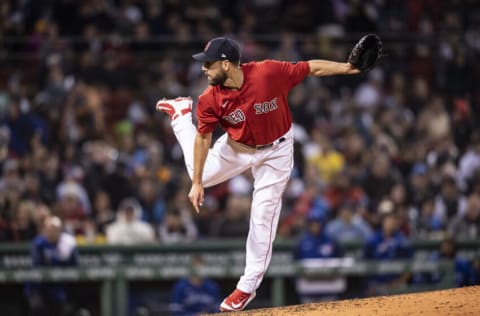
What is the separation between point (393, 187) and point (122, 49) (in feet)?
14.2

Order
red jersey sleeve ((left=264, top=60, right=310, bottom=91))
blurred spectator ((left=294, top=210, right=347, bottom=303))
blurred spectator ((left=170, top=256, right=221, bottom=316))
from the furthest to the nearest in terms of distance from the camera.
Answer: blurred spectator ((left=294, top=210, right=347, bottom=303))
blurred spectator ((left=170, top=256, right=221, bottom=316))
red jersey sleeve ((left=264, top=60, right=310, bottom=91))

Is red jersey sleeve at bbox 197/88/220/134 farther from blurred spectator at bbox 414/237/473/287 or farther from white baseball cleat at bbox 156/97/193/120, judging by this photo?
blurred spectator at bbox 414/237/473/287

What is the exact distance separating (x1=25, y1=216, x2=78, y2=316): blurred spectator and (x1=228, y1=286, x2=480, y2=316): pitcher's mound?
403cm

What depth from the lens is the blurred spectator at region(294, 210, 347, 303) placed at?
1112 cm

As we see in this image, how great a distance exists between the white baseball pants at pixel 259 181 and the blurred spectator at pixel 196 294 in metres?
3.61

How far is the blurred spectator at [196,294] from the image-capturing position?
10.9m

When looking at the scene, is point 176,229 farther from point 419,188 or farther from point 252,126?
point 252,126

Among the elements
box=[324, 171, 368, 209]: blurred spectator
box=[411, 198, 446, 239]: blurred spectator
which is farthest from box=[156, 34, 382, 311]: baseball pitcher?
box=[411, 198, 446, 239]: blurred spectator

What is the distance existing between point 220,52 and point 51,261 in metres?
4.82

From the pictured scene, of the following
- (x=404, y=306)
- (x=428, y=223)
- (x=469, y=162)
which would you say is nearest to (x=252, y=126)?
(x=404, y=306)

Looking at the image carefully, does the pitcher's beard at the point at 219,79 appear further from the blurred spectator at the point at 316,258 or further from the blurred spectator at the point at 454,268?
the blurred spectator at the point at 454,268

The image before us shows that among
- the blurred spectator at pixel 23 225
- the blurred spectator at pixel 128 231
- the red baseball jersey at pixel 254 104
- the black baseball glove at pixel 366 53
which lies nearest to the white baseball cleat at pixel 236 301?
the red baseball jersey at pixel 254 104

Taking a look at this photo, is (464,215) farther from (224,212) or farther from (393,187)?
(224,212)

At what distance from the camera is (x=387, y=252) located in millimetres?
11328
